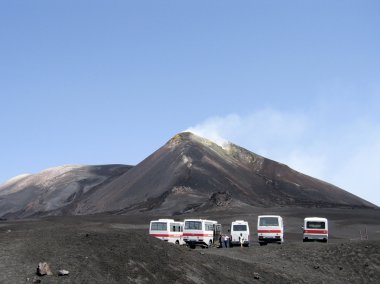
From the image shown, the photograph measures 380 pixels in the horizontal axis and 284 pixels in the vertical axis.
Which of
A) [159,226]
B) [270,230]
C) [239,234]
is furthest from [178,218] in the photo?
[159,226]

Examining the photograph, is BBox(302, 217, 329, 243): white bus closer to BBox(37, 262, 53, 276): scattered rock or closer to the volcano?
BBox(37, 262, 53, 276): scattered rock

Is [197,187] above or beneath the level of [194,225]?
above

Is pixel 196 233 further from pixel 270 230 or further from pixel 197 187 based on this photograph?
pixel 197 187

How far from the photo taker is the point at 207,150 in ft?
488

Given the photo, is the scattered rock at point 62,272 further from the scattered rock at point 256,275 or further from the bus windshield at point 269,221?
the bus windshield at point 269,221

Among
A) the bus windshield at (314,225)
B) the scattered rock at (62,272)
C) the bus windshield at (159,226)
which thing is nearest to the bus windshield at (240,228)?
the bus windshield at (314,225)

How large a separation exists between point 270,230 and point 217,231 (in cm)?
506

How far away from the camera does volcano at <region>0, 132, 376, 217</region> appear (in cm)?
11200

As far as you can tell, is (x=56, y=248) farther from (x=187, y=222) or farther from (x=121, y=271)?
(x=187, y=222)

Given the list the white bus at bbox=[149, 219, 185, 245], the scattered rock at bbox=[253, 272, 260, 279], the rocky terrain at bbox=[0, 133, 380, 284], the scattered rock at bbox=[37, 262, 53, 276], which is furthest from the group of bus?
the scattered rock at bbox=[37, 262, 53, 276]

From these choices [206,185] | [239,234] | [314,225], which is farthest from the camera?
[206,185]

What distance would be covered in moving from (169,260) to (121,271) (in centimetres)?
337

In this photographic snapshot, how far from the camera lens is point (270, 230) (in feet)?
136

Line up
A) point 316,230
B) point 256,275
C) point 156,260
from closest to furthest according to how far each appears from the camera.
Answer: point 156,260 < point 256,275 < point 316,230
